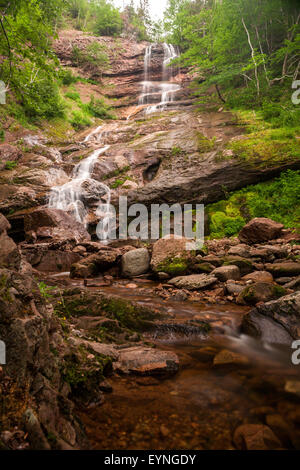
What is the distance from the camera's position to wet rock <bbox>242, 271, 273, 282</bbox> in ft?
17.5

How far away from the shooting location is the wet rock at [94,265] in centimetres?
695

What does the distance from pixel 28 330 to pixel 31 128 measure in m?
19.2

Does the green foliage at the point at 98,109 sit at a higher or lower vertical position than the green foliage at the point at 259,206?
higher

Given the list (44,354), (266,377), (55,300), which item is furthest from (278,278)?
(44,354)

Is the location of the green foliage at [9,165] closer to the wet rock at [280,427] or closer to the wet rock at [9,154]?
the wet rock at [9,154]

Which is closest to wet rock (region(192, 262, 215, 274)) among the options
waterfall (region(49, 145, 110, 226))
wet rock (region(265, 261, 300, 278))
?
wet rock (region(265, 261, 300, 278))

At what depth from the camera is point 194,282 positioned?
5512 millimetres

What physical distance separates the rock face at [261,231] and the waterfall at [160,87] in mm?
18099

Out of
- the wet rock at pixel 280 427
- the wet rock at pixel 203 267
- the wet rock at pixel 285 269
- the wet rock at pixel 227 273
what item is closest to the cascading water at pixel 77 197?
the wet rock at pixel 203 267

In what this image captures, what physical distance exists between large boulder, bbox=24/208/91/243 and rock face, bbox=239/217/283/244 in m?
6.49

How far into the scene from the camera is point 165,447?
1.51 m

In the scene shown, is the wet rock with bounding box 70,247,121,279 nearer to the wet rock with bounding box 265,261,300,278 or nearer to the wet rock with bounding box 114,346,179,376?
the wet rock with bounding box 265,261,300,278

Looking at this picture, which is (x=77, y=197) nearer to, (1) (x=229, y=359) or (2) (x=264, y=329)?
(2) (x=264, y=329)

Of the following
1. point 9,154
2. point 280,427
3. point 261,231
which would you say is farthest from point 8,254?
point 9,154
